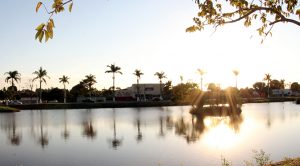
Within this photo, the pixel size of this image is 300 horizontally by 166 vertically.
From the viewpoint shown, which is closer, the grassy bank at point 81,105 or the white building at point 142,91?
the grassy bank at point 81,105

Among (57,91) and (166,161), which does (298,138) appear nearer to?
(166,161)

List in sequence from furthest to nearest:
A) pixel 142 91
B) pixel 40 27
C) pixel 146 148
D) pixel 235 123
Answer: pixel 142 91
pixel 235 123
pixel 146 148
pixel 40 27

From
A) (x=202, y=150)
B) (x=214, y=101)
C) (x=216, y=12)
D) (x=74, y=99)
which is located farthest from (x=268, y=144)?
(x=74, y=99)

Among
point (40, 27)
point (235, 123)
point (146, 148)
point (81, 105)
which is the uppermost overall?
point (40, 27)

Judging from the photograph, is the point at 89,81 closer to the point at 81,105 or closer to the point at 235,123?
the point at 81,105

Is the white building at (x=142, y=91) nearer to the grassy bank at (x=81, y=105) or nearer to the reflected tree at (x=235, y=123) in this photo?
the grassy bank at (x=81, y=105)

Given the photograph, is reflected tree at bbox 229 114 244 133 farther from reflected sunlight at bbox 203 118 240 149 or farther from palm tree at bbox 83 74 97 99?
palm tree at bbox 83 74 97 99

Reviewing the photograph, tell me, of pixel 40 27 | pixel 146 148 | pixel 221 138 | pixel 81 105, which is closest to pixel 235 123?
pixel 221 138

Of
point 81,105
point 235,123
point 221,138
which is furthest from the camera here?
point 81,105

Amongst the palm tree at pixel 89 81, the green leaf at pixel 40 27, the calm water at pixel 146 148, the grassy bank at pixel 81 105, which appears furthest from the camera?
the palm tree at pixel 89 81

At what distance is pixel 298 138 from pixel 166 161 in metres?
16.6

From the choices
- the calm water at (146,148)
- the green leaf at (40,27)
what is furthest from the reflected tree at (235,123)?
the green leaf at (40,27)

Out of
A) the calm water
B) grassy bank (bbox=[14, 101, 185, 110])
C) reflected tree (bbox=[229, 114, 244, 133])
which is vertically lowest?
the calm water

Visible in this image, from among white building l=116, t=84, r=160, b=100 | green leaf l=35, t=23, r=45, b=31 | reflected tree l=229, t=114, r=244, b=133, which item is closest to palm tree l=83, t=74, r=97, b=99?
white building l=116, t=84, r=160, b=100
